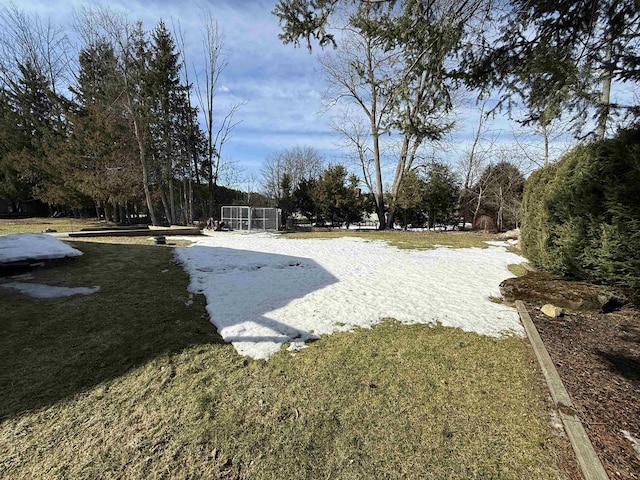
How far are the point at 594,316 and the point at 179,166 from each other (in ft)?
75.5

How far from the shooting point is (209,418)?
6.90ft

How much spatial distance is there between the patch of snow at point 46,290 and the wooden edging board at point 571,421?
5.94m

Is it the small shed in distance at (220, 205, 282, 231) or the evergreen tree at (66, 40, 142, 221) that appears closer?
the evergreen tree at (66, 40, 142, 221)

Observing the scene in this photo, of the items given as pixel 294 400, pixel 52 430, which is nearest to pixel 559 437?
pixel 294 400

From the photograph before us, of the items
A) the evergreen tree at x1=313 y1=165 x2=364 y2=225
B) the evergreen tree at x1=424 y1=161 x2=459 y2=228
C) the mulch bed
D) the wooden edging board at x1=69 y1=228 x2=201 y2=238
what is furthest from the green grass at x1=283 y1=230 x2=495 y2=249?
the evergreen tree at x1=313 y1=165 x2=364 y2=225

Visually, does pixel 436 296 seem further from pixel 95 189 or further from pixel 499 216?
pixel 95 189

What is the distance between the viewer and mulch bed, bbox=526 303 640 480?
5.85ft

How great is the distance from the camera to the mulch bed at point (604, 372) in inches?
70.2

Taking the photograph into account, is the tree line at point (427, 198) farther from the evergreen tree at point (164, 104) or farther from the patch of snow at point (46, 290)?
the patch of snow at point (46, 290)

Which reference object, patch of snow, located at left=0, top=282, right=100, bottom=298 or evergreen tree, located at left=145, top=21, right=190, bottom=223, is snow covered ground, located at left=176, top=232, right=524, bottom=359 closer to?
patch of snow, located at left=0, top=282, right=100, bottom=298

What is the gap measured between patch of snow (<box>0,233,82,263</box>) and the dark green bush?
957 cm

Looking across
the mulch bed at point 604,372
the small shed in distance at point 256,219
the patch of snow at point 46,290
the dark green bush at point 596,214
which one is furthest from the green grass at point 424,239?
the patch of snow at point 46,290

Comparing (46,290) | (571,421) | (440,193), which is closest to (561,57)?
(571,421)

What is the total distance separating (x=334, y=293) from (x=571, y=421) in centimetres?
323
